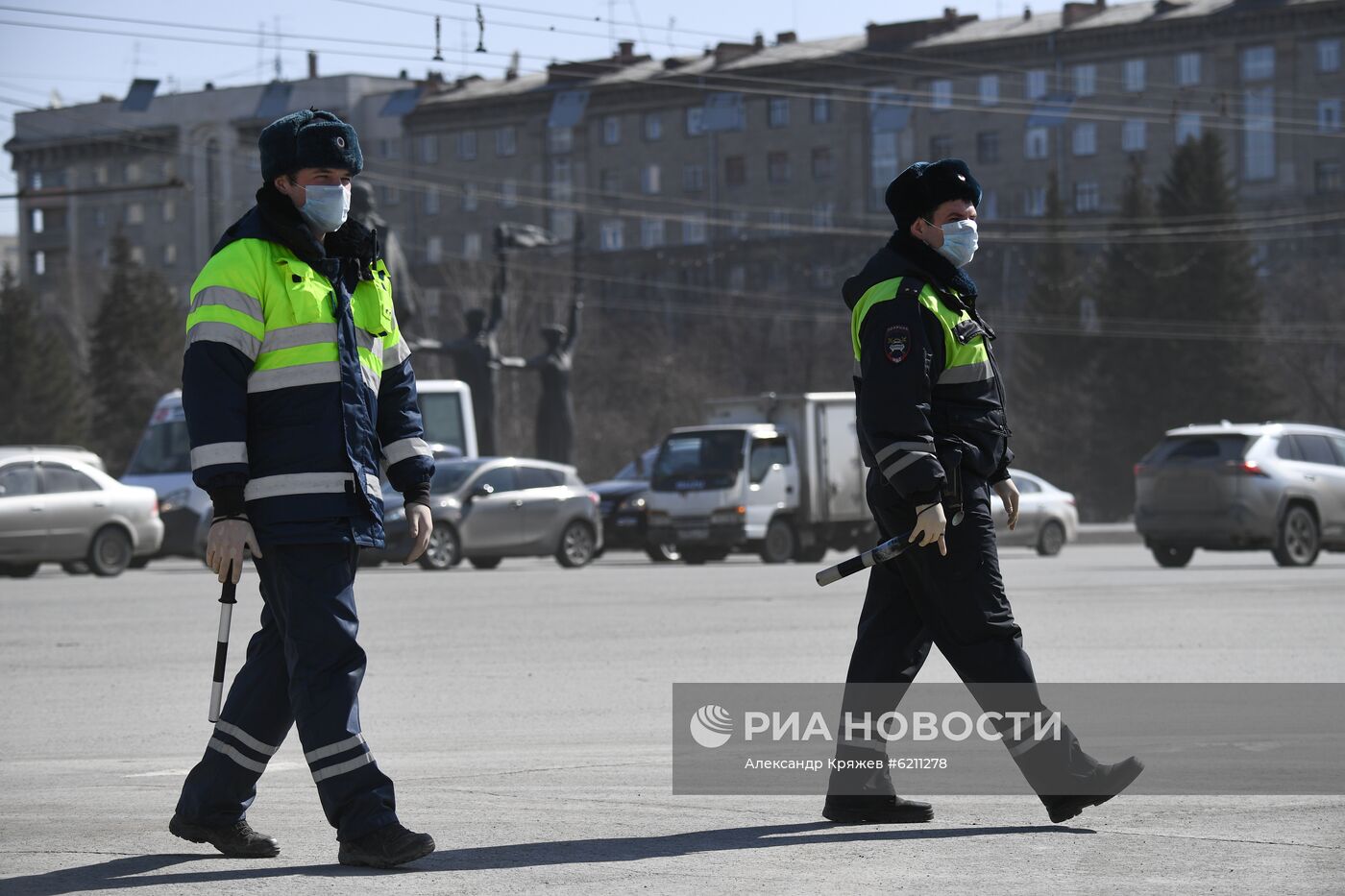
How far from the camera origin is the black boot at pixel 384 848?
555cm

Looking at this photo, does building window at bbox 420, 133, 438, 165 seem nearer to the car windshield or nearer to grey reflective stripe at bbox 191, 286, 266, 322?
the car windshield

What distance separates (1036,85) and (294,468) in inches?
3654

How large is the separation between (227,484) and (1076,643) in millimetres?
9432

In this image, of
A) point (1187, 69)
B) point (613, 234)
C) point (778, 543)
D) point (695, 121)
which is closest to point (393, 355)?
point (778, 543)

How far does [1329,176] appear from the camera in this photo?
3472 inches

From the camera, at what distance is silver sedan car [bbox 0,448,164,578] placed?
81.4 feet

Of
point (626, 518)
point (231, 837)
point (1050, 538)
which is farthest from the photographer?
point (626, 518)

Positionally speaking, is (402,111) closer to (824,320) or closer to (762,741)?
(824,320)

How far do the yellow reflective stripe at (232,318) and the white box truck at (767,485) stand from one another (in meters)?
25.0

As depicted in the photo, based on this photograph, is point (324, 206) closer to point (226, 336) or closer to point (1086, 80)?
point (226, 336)

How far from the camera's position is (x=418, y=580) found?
77.5ft

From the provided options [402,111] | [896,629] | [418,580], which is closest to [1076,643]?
[896,629]

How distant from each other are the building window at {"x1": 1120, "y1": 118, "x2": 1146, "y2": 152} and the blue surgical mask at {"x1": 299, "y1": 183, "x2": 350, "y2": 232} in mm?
91422

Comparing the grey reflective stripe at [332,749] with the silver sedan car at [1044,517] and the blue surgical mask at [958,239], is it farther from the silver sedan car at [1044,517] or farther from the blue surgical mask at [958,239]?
the silver sedan car at [1044,517]
